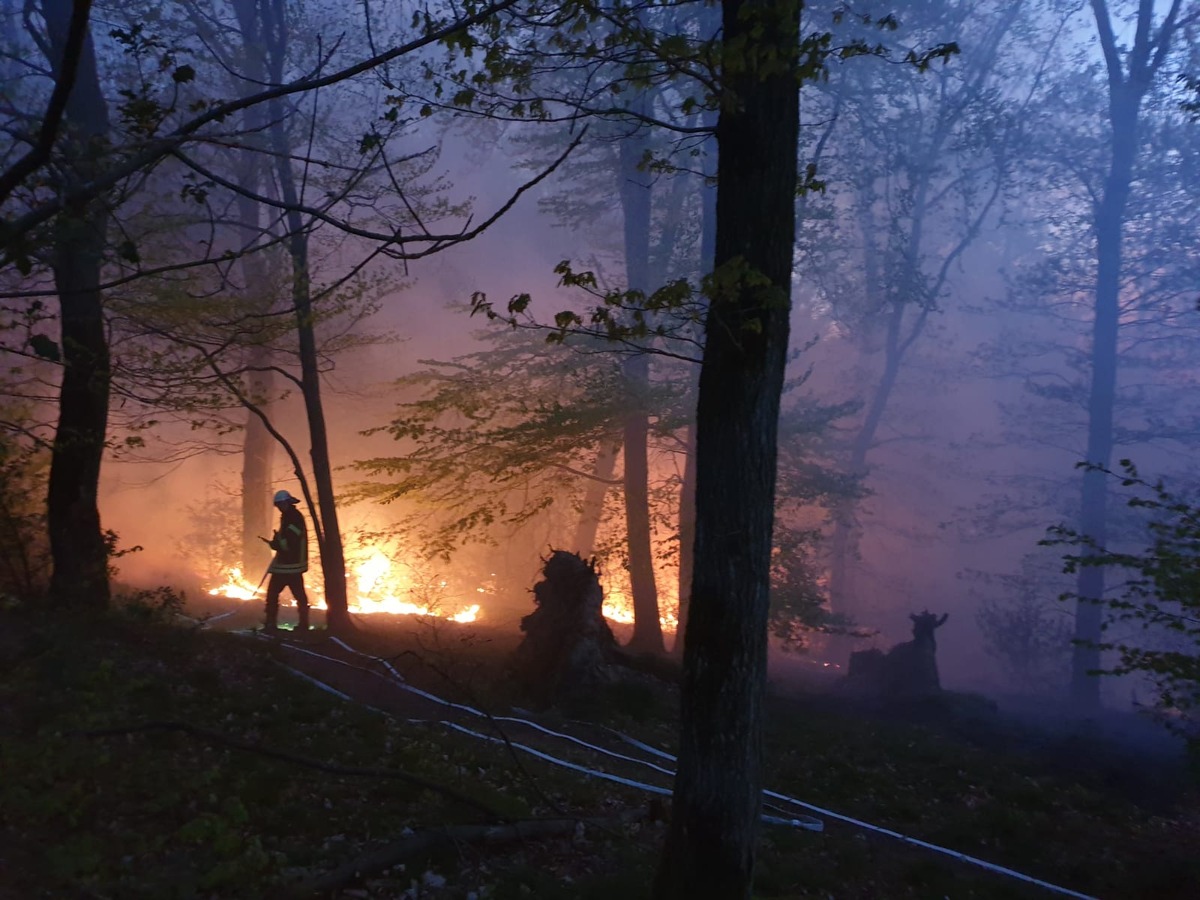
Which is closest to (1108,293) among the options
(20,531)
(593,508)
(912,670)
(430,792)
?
(912,670)

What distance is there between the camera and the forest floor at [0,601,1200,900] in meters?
4.92

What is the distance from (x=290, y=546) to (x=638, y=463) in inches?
281

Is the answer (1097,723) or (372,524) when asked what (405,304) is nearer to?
(372,524)

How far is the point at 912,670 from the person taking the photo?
16.8 m

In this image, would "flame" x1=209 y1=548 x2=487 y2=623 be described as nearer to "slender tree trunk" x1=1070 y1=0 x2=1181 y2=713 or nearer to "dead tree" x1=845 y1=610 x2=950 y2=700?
"dead tree" x1=845 y1=610 x2=950 y2=700

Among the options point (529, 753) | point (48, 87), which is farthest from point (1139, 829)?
point (48, 87)

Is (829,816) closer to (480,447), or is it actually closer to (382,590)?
(480,447)

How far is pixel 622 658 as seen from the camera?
12.6 meters

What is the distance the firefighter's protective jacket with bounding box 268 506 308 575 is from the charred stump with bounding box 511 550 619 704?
333 centimetres

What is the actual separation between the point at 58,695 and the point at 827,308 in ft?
124

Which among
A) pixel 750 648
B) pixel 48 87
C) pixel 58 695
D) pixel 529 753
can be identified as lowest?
pixel 529 753

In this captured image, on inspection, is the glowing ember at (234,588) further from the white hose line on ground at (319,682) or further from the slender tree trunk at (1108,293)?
the slender tree trunk at (1108,293)

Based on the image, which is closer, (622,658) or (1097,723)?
(622,658)

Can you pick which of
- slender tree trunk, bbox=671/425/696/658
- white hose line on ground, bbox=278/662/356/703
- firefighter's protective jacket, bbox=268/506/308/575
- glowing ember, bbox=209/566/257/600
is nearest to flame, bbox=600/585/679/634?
slender tree trunk, bbox=671/425/696/658
